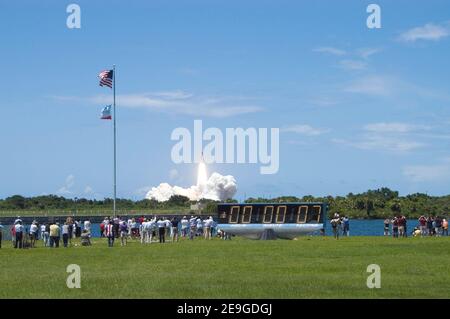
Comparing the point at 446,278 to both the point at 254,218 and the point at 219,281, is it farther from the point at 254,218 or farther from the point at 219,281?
the point at 254,218

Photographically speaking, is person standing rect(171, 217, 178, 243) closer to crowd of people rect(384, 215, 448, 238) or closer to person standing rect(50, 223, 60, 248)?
person standing rect(50, 223, 60, 248)

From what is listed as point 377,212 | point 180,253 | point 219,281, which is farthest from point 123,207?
point 219,281

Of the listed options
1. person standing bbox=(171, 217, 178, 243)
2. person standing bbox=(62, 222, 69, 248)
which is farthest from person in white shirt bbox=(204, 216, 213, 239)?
person standing bbox=(62, 222, 69, 248)

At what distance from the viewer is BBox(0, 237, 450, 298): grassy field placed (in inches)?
890

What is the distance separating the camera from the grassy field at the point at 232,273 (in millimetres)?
22609

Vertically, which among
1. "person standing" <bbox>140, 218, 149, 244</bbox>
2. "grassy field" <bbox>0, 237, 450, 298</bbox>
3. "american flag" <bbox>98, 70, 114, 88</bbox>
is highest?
"american flag" <bbox>98, 70, 114, 88</bbox>

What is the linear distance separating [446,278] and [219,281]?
6.71 meters

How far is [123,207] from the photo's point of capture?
187 metres

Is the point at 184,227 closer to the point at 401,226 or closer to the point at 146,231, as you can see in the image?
the point at 146,231

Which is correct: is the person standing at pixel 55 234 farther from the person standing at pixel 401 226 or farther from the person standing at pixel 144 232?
the person standing at pixel 401 226

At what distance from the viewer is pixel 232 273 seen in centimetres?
2820

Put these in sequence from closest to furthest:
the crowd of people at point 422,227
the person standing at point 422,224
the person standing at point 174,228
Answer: the person standing at point 174,228, the crowd of people at point 422,227, the person standing at point 422,224

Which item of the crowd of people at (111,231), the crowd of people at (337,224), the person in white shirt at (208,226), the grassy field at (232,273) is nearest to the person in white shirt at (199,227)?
the crowd of people at (111,231)

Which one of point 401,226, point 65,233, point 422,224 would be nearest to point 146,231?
point 65,233
